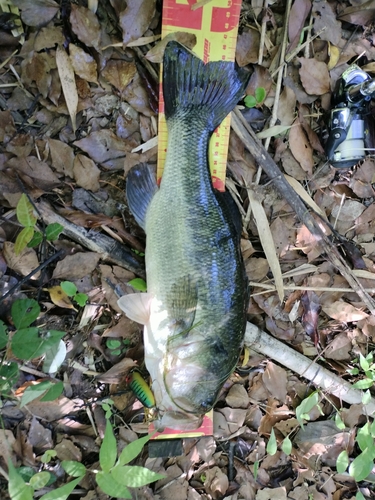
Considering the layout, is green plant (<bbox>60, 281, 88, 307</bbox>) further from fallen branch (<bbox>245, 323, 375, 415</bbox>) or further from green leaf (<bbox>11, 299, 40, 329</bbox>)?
fallen branch (<bbox>245, 323, 375, 415</bbox>)

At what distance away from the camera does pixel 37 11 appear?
2.30 m

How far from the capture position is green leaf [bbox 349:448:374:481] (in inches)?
104

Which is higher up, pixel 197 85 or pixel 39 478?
pixel 197 85

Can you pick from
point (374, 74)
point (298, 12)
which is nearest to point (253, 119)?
point (298, 12)

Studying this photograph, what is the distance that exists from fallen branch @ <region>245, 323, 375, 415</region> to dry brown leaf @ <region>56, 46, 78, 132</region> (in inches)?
70.4

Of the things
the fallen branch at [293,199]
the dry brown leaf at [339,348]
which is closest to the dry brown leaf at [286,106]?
the fallen branch at [293,199]

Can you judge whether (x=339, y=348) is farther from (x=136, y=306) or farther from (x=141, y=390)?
(x=136, y=306)

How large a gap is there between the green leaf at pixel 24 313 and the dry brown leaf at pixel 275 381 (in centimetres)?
167

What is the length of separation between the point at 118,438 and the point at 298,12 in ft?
9.92

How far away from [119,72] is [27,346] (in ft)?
5.53

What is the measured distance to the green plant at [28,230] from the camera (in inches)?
86.0

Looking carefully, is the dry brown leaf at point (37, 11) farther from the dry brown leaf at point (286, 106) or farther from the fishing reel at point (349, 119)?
the fishing reel at point (349, 119)

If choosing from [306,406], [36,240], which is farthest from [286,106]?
[306,406]

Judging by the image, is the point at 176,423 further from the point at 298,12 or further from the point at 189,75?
the point at 298,12
